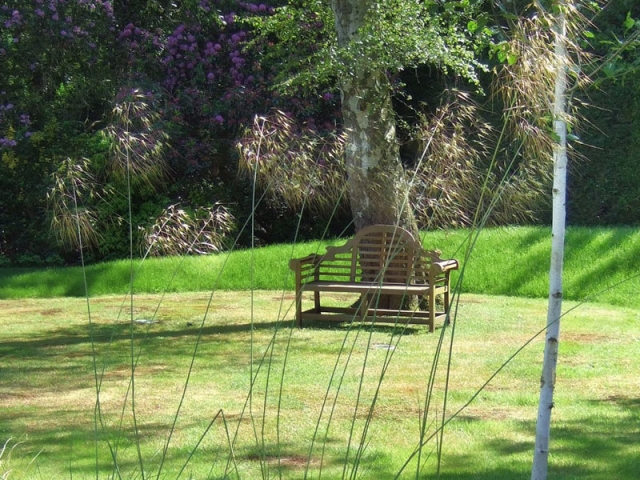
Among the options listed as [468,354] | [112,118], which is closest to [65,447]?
[468,354]

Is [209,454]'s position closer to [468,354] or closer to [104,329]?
[468,354]

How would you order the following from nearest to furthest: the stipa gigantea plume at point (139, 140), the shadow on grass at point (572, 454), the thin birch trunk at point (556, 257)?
the thin birch trunk at point (556, 257) < the shadow on grass at point (572, 454) < the stipa gigantea plume at point (139, 140)

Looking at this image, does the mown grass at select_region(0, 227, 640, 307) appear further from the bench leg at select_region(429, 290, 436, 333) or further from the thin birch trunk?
the thin birch trunk

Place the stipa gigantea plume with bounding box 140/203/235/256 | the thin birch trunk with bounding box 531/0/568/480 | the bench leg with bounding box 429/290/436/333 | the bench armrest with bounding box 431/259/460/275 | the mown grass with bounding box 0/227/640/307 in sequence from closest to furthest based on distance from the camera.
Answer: the thin birch trunk with bounding box 531/0/568/480, the bench armrest with bounding box 431/259/460/275, the bench leg with bounding box 429/290/436/333, the mown grass with bounding box 0/227/640/307, the stipa gigantea plume with bounding box 140/203/235/256

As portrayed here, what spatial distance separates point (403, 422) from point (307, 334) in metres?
2.92

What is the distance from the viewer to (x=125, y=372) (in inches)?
236

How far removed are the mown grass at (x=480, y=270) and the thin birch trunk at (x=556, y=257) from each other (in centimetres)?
622

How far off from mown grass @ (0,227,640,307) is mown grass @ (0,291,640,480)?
92 centimetres

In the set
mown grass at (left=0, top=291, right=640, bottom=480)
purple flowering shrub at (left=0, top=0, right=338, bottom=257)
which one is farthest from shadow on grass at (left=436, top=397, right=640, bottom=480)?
purple flowering shrub at (left=0, top=0, right=338, bottom=257)

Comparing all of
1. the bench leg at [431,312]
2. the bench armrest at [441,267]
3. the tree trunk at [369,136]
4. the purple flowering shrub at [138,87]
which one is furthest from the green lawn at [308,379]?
the purple flowering shrub at [138,87]

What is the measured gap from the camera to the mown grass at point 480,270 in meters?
9.52

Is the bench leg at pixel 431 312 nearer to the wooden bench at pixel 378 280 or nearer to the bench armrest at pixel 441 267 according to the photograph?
the wooden bench at pixel 378 280

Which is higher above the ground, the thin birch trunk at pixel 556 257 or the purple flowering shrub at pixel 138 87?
the purple flowering shrub at pixel 138 87

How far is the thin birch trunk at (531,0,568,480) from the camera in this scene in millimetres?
3094
